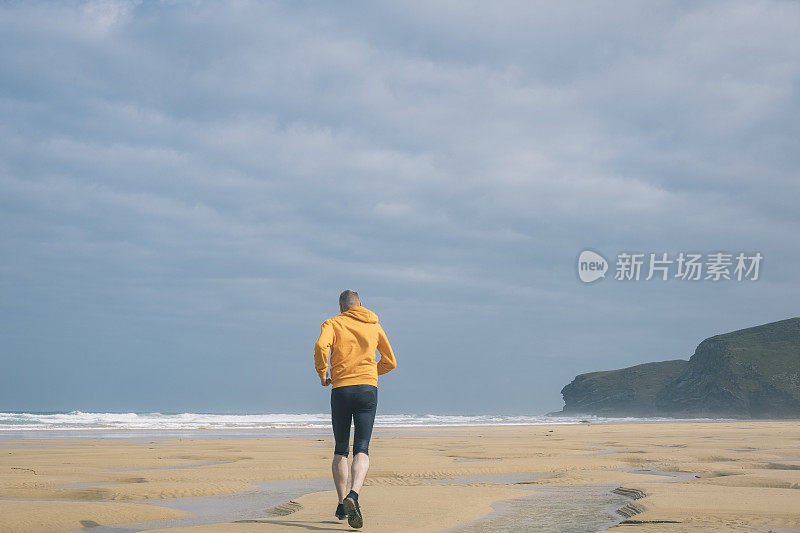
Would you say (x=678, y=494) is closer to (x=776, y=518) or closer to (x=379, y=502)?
(x=776, y=518)

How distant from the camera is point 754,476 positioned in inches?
344

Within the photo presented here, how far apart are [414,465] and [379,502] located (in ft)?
14.1

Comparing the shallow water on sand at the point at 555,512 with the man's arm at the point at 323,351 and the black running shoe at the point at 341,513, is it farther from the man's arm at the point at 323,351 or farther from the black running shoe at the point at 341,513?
the man's arm at the point at 323,351

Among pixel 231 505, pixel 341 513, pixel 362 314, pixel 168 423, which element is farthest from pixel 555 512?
pixel 168 423

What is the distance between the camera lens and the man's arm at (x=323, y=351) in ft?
19.0

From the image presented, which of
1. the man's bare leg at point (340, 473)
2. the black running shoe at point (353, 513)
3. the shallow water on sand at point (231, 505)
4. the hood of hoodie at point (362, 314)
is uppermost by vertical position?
the hood of hoodie at point (362, 314)

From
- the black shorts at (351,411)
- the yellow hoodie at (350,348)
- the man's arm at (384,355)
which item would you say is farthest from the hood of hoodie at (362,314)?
Answer: the black shorts at (351,411)

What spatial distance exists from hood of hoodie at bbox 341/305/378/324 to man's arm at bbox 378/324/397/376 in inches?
5.1

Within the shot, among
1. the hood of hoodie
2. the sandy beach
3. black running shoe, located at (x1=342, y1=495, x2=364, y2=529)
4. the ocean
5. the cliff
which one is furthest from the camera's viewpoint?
the cliff

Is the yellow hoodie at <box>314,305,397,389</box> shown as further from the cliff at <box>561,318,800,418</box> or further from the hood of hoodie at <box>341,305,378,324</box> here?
the cliff at <box>561,318,800,418</box>

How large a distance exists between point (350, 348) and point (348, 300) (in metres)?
0.53

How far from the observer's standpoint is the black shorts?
5965 millimetres

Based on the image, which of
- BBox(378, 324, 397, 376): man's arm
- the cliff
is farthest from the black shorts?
the cliff

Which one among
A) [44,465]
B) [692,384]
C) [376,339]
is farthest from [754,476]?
[692,384]
